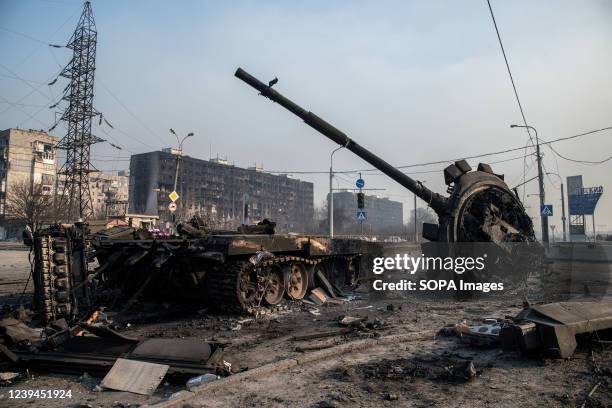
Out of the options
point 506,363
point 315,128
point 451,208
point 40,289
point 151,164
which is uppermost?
point 151,164

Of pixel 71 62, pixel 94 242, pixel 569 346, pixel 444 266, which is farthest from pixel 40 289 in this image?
pixel 71 62

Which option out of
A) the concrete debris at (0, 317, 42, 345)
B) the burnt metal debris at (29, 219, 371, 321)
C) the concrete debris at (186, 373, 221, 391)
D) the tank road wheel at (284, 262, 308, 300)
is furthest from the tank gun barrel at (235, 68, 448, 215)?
the concrete debris at (186, 373, 221, 391)

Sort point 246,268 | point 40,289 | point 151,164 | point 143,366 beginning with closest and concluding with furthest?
point 143,366 < point 40,289 < point 246,268 < point 151,164

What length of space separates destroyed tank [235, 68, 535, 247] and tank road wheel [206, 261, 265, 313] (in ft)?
14.4

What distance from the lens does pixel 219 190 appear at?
291 ft

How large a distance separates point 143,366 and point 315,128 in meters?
7.59

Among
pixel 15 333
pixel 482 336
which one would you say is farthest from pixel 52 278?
pixel 482 336

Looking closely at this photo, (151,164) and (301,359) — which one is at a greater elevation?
(151,164)

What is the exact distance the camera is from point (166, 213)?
6981 centimetres

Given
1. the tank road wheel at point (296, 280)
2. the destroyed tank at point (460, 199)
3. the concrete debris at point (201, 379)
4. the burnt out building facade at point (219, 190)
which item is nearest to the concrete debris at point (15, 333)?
the concrete debris at point (201, 379)

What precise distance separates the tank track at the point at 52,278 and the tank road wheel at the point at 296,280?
13.8ft

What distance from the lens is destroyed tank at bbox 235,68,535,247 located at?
10750mm

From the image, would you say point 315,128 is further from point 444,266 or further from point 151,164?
point 151,164

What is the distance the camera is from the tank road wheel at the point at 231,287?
7.83 metres
